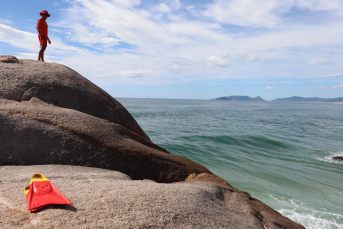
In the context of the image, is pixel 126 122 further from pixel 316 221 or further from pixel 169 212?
pixel 316 221

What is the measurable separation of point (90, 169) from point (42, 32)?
5.26 m

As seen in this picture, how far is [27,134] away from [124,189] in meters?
2.74

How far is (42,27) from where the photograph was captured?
8.09m

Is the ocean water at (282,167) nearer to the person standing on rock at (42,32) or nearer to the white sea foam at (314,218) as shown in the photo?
the white sea foam at (314,218)

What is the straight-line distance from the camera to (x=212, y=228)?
10.8ft

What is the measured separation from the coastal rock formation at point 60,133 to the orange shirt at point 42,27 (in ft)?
4.78

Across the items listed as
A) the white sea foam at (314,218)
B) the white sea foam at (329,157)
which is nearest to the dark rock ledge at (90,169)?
the white sea foam at (314,218)

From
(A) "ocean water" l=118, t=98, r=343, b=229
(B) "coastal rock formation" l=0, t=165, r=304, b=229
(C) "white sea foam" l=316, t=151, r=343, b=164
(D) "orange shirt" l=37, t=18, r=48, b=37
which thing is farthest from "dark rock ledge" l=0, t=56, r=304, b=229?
(C) "white sea foam" l=316, t=151, r=343, b=164

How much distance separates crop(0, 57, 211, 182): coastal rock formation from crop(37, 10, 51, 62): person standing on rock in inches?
49.1

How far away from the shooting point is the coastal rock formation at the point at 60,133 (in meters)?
5.20

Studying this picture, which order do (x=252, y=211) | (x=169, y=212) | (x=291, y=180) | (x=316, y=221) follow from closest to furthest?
(x=169, y=212)
(x=252, y=211)
(x=316, y=221)
(x=291, y=180)

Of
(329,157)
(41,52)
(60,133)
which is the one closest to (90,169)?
(60,133)

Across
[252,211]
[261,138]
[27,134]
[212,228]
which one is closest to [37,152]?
[27,134]

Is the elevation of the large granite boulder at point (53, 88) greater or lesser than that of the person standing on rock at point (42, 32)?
lesser
